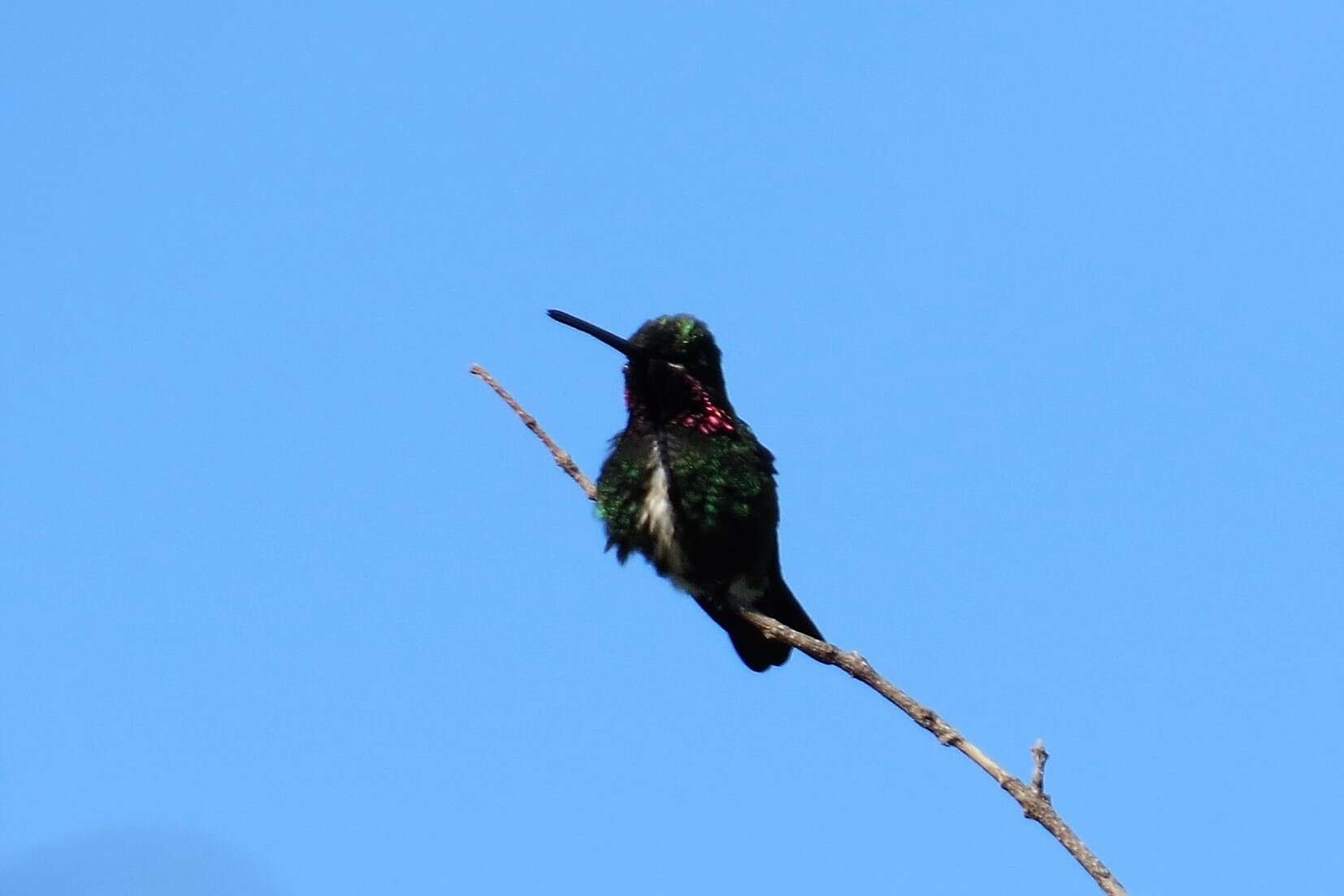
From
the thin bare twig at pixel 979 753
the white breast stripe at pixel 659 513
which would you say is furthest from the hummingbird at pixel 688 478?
the thin bare twig at pixel 979 753

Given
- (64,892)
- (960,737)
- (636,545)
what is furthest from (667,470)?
(64,892)

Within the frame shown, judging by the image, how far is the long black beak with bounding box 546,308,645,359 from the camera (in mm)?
5832

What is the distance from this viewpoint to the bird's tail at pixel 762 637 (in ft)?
20.8

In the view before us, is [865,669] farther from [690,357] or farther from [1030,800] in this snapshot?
[690,357]

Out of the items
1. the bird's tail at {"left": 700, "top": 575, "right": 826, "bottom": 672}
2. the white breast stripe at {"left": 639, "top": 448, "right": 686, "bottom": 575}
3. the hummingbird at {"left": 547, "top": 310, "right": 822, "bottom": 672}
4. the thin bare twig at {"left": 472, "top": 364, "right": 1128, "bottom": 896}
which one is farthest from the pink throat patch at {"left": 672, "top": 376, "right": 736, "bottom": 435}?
the thin bare twig at {"left": 472, "top": 364, "right": 1128, "bottom": 896}

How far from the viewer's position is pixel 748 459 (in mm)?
6062

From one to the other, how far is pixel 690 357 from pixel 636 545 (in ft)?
2.40

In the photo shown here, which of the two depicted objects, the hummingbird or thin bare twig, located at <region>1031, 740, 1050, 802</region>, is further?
the hummingbird

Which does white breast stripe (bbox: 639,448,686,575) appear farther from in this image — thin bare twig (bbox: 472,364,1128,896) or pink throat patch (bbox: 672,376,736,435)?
thin bare twig (bbox: 472,364,1128,896)

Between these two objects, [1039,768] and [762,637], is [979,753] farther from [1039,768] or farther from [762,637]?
[762,637]

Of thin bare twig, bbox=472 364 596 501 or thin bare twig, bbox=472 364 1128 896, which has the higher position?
thin bare twig, bbox=472 364 596 501

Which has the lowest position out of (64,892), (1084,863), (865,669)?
(1084,863)

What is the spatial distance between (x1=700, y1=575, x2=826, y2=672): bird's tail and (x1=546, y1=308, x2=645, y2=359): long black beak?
108cm

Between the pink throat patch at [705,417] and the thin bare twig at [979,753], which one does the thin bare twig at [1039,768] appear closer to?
the thin bare twig at [979,753]
